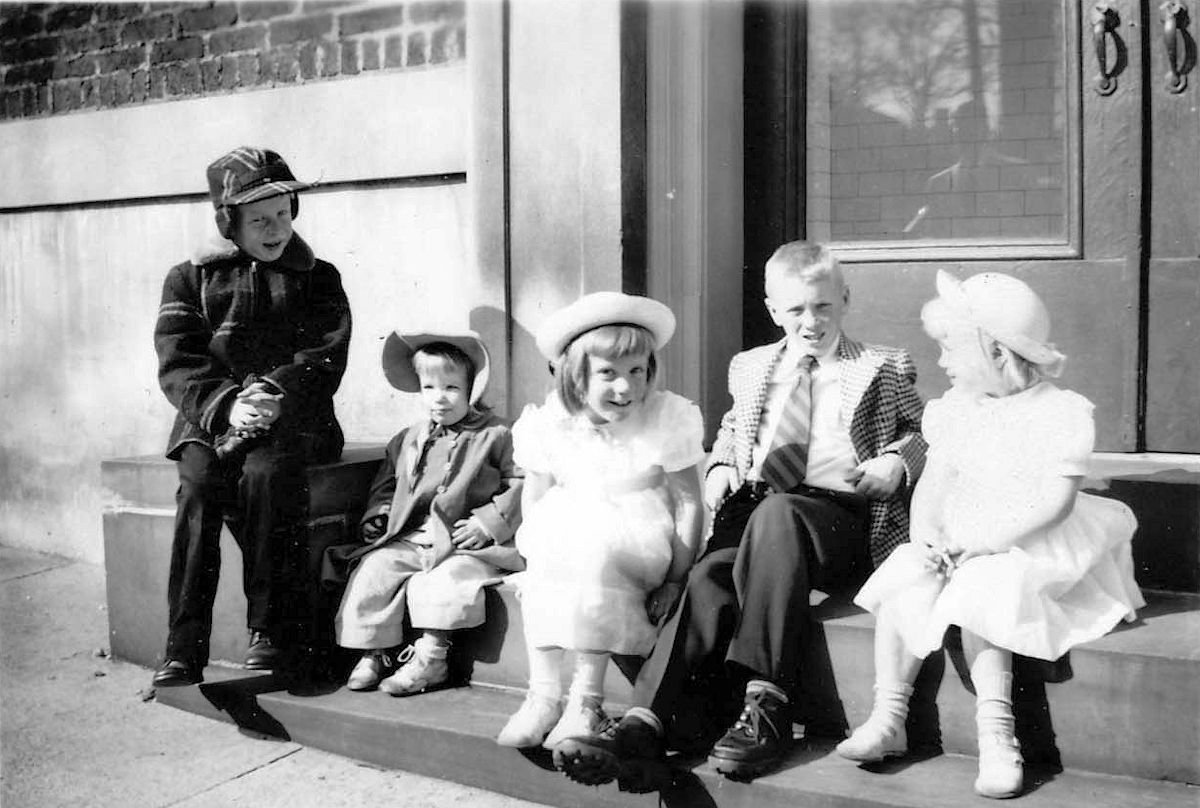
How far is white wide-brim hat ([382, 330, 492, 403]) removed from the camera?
4008mm

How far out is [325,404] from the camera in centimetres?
427

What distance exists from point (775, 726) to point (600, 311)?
1144 mm

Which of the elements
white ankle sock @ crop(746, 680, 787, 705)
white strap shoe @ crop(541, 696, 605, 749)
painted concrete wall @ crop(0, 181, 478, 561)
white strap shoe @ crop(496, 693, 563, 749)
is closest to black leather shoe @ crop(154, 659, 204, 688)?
white strap shoe @ crop(496, 693, 563, 749)

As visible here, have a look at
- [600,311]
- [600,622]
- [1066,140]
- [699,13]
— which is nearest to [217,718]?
[600,622]

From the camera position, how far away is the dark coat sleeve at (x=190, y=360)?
395 cm

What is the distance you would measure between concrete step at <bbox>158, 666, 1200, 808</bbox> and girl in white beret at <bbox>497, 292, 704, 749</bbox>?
0.14m

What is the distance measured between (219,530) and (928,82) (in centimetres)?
265

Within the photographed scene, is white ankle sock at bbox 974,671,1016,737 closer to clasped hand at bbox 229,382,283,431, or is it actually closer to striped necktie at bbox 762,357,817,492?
striped necktie at bbox 762,357,817,492

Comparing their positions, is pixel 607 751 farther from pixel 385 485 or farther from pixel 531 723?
pixel 385 485

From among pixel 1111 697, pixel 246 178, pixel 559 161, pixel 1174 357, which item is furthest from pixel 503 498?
pixel 1174 357

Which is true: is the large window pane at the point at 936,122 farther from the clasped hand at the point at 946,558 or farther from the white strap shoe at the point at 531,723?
the white strap shoe at the point at 531,723

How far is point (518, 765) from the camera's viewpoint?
3.30 m

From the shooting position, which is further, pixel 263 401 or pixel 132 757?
pixel 263 401

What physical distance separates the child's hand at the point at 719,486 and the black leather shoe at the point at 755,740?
0.63 m
